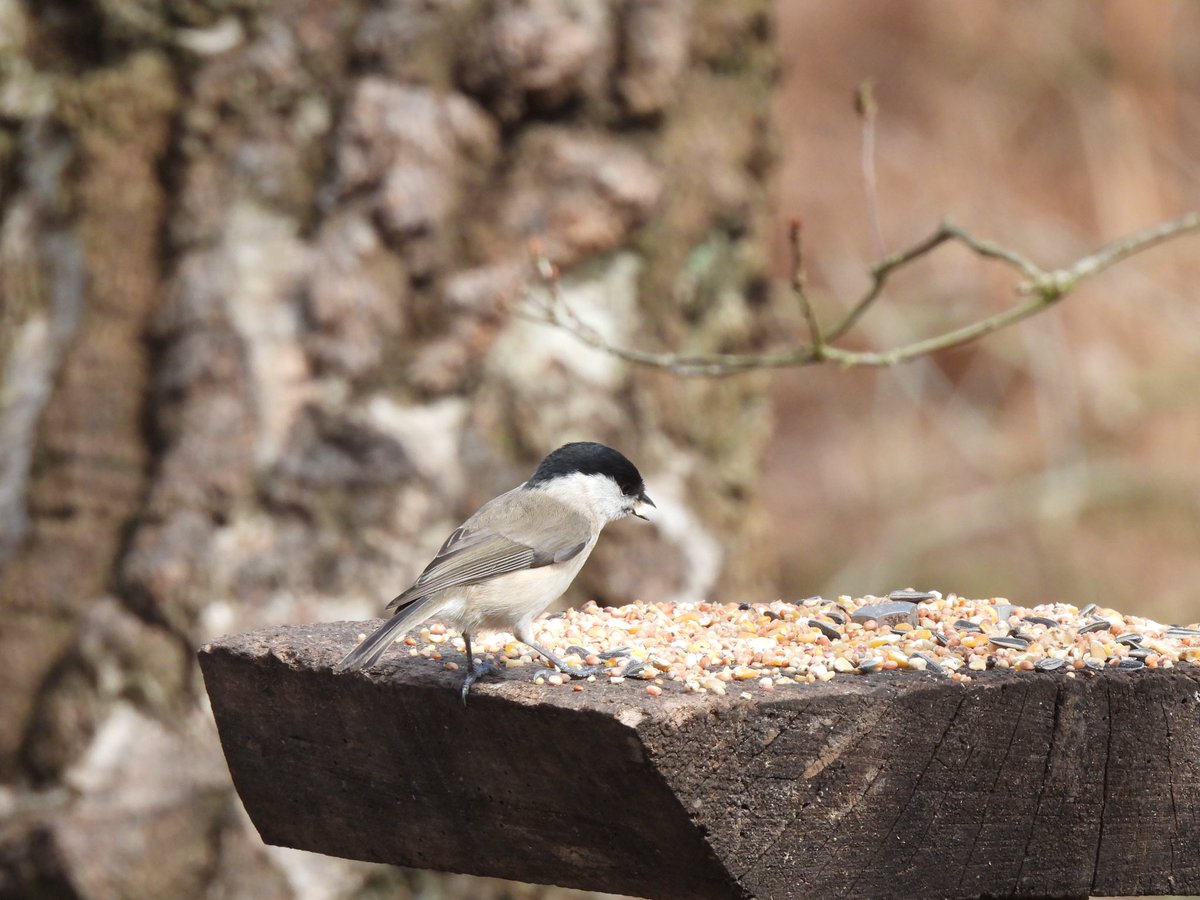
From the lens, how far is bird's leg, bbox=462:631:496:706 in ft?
6.51

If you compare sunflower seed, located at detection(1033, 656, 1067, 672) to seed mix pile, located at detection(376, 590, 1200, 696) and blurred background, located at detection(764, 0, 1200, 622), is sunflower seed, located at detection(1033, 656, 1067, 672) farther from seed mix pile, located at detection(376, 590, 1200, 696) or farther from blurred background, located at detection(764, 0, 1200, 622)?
blurred background, located at detection(764, 0, 1200, 622)

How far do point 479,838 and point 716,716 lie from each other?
430mm

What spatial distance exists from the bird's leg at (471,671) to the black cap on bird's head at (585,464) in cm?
55

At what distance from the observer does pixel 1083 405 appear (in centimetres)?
754

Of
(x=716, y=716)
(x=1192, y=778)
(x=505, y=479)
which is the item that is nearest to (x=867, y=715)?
(x=716, y=716)

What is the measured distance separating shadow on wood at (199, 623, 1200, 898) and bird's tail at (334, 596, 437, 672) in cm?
4

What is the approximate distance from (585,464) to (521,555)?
326mm

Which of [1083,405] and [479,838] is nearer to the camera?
[479,838]

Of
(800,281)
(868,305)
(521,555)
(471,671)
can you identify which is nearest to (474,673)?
(471,671)

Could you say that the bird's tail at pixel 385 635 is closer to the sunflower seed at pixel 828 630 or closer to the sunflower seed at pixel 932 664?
the sunflower seed at pixel 828 630

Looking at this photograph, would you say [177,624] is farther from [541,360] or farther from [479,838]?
[479,838]

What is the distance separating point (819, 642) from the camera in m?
2.27

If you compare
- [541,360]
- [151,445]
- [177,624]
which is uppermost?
[541,360]

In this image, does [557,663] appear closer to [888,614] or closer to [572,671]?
[572,671]
